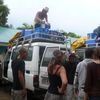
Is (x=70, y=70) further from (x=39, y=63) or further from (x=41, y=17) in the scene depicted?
(x=41, y=17)

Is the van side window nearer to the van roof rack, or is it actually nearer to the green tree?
the van roof rack

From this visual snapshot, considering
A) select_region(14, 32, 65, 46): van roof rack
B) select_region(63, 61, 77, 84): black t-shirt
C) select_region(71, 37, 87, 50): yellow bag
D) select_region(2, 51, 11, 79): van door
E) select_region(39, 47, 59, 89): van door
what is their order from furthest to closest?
select_region(2, 51, 11, 79): van door → select_region(14, 32, 65, 46): van roof rack → select_region(71, 37, 87, 50): yellow bag → select_region(39, 47, 59, 89): van door → select_region(63, 61, 77, 84): black t-shirt

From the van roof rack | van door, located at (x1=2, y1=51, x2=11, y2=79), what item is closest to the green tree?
van door, located at (x1=2, y1=51, x2=11, y2=79)

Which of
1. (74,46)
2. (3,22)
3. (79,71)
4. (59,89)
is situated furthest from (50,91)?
(3,22)

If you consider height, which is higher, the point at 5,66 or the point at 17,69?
the point at 17,69

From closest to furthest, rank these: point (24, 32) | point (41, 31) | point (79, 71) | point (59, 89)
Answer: point (59, 89) → point (79, 71) → point (41, 31) → point (24, 32)

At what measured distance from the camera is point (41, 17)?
11.8 meters

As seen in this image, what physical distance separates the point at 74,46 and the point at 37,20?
207 cm

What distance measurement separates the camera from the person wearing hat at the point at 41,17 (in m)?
11.5

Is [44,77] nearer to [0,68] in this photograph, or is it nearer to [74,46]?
[74,46]

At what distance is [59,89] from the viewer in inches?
218

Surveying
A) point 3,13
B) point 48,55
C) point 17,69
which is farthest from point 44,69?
point 3,13

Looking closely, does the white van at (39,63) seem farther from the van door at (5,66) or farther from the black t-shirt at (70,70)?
the van door at (5,66)

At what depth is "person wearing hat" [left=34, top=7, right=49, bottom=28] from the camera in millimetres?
11515
